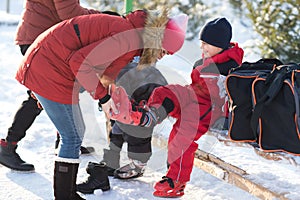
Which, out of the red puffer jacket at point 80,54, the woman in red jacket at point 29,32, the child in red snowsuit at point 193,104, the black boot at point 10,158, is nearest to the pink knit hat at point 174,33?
the red puffer jacket at point 80,54

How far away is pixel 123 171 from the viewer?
3.64 meters

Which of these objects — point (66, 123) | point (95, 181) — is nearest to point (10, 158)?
point (95, 181)

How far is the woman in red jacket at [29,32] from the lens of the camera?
3240mm

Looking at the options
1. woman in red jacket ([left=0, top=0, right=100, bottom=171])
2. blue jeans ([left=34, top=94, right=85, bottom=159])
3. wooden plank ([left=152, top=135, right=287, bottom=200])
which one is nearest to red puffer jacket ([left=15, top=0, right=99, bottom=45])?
woman in red jacket ([left=0, top=0, right=100, bottom=171])

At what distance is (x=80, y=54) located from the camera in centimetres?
258

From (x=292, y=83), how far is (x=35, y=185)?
1859 millimetres

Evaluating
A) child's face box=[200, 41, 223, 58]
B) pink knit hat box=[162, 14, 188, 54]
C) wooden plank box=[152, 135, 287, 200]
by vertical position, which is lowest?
wooden plank box=[152, 135, 287, 200]

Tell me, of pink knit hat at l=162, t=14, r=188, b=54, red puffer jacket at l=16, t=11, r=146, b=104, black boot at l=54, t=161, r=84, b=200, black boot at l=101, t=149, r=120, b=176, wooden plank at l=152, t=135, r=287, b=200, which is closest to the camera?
red puffer jacket at l=16, t=11, r=146, b=104

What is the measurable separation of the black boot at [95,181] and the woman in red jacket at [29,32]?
499 mm

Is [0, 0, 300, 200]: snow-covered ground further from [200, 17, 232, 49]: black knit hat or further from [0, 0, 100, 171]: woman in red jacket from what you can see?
[200, 17, 232, 49]: black knit hat

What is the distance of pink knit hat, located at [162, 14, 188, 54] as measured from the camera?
8.91 feet

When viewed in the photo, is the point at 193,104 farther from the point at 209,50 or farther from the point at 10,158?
the point at 10,158

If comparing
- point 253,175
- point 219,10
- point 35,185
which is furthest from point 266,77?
point 219,10

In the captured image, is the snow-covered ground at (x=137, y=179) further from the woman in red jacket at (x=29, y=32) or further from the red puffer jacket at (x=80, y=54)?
the red puffer jacket at (x=80, y=54)
